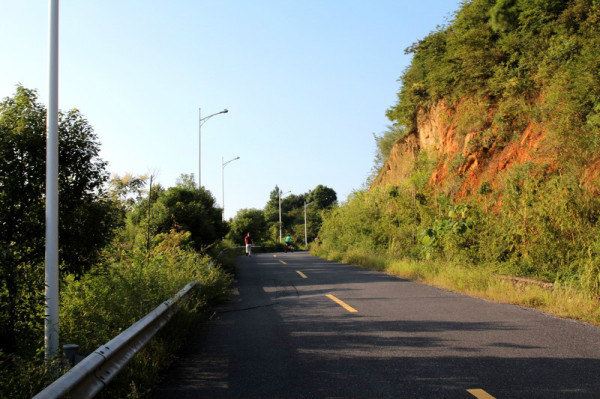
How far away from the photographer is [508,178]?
16.5 metres

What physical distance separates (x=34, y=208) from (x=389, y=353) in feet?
15.5

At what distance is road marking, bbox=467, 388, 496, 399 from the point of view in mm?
4864

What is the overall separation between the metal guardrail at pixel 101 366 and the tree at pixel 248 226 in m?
58.6

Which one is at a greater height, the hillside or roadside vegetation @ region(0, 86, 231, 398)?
the hillside

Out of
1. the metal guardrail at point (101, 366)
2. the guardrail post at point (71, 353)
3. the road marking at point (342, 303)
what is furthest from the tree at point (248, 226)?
the guardrail post at point (71, 353)

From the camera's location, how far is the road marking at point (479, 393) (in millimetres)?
4864

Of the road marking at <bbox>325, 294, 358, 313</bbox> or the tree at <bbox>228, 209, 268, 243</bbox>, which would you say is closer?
the road marking at <bbox>325, 294, 358, 313</bbox>

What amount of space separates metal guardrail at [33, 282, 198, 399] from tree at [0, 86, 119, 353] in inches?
47.8

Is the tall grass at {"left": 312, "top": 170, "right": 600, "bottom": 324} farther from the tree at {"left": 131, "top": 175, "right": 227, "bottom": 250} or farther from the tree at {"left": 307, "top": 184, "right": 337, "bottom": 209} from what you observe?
the tree at {"left": 307, "top": 184, "right": 337, "bottom": 209}

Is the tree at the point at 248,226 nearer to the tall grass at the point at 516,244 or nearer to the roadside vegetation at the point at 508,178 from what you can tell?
the roadside vegetation at the point at 508,178

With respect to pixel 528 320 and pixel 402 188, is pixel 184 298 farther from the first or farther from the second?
pixel 402 188

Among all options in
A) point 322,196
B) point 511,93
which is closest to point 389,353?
point 511,93

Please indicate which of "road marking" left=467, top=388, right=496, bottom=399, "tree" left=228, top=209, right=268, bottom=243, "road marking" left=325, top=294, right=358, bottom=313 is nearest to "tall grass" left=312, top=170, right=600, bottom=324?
"road marking" left=325, top=294, right=358, bottom=313

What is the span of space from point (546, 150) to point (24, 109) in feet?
48.8
